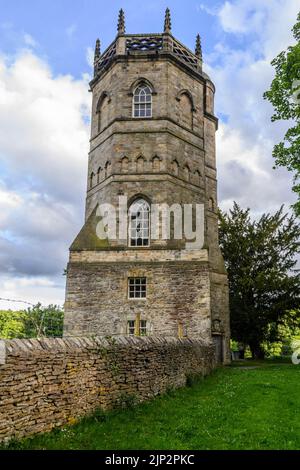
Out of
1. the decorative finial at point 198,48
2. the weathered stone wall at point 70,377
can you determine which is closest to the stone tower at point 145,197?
the decorative finial at point 198,48

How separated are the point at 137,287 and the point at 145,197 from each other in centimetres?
468

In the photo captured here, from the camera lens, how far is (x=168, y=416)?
8820 mm

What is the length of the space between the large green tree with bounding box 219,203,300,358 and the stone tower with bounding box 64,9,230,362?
4607 millimetres

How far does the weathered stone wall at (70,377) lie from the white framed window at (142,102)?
14.2m

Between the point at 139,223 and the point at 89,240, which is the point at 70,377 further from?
the point at 139,223

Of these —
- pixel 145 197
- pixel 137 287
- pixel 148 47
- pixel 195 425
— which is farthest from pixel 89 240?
pixel 195 425

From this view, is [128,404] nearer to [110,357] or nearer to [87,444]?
[110,357]

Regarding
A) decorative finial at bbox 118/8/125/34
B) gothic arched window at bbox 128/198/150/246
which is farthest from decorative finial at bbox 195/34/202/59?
gothic arched window at bbox 128/198/150/246

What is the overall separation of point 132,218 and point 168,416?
13.5 m

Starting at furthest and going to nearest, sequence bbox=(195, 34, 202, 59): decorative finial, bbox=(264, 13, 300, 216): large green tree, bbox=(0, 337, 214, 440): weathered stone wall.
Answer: bbox=(195, 34, 202, 59): decorative finial → bbox=(264, 13, 300, 216): large green tree → bbox=(0, 337, 214, 440): weathered stone wall

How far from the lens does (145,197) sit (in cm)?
2148

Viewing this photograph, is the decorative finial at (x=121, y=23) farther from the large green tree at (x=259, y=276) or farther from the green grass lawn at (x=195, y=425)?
the green grass lawn at (x=195, y=425)

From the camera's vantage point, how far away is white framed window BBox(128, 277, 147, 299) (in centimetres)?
1978

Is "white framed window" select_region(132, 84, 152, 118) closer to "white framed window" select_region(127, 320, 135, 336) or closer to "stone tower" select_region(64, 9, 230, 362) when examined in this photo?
"stone tower" select_region(64, 9, 230, 362)
